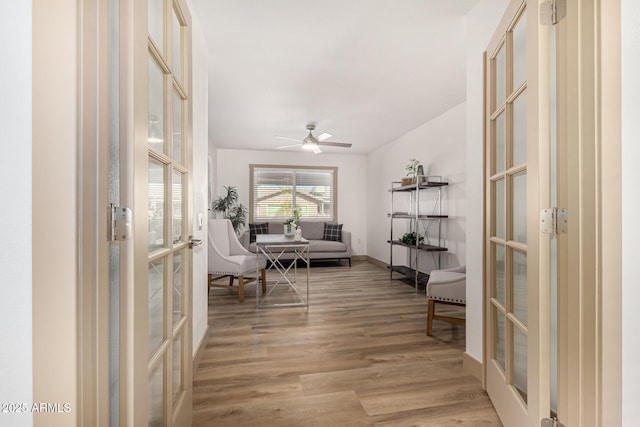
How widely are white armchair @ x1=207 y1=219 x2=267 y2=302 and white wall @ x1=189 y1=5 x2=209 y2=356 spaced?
1080 millimetres

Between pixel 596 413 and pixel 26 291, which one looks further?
pixel 596 413

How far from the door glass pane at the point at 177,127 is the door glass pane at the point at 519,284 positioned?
5.35 feet

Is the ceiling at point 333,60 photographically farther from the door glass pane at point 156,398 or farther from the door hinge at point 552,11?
the door glass pane at point 156,398

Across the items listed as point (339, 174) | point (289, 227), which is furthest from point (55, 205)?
point (339, 174)

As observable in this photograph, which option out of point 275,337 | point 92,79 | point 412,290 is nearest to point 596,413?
point 92,79

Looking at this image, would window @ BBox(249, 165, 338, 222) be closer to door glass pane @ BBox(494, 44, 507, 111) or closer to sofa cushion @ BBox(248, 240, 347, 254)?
sofa cushion @ BBox(248, 240, 347, 254)

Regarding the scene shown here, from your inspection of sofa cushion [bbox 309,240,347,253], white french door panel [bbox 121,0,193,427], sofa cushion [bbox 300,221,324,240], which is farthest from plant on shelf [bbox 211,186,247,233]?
white french door panel [bbox 121,0,193,427]

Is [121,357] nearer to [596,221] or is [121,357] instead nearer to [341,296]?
[596,221]

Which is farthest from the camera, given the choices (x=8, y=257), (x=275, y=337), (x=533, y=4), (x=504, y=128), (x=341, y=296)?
(x=341, y=296)

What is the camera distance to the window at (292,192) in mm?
6609

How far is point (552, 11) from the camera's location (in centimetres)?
102

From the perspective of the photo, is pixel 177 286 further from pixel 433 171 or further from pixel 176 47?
pixel 433 171

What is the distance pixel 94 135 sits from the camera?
2.30 feet

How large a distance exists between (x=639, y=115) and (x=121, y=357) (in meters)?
1.62
